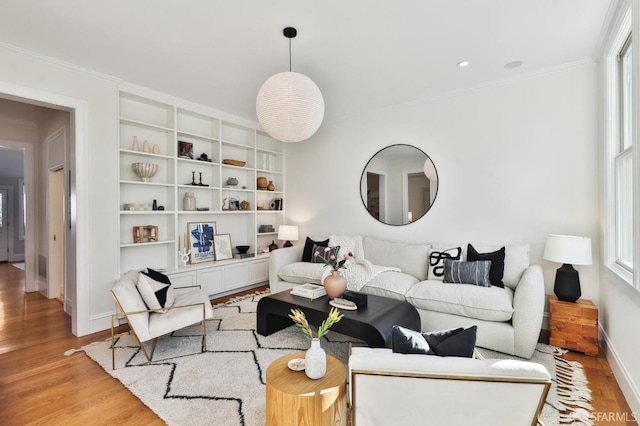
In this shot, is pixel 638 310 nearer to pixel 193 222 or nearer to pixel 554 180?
pixel 554 180

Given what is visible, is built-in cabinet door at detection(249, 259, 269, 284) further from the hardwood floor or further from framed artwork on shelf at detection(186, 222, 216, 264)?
the hardwood floor

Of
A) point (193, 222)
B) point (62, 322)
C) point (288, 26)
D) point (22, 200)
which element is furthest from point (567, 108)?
point (22, 200)

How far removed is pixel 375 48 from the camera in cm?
288

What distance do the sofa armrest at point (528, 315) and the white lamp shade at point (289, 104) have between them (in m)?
2.35

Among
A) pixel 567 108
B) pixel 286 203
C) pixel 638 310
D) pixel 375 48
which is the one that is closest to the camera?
pixel 638 310

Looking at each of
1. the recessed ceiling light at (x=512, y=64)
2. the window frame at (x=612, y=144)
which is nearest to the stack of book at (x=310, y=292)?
the window frame at (x=612, y=144)

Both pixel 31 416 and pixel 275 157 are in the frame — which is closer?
pixel 31 416

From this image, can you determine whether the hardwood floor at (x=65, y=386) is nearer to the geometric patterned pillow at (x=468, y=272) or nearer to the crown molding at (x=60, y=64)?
the geometric patterned pillow at (x=468, y=272)

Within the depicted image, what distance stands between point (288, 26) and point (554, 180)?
10.3 ft

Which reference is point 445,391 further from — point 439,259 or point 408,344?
point 439,259

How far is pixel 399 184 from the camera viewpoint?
438cm

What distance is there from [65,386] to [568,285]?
4.32 meters

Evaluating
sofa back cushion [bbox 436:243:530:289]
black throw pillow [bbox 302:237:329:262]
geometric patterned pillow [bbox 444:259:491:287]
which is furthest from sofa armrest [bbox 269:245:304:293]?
sofa back cushion [bbox 436:243:530:289]

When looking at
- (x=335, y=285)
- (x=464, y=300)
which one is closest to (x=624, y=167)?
(x=464, y=300)
